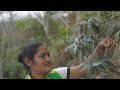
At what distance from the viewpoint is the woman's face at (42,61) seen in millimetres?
1647

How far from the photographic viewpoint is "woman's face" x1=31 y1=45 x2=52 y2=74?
5.40 feet

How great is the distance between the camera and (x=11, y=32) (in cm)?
694

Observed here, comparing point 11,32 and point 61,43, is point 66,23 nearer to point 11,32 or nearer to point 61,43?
point 61,43

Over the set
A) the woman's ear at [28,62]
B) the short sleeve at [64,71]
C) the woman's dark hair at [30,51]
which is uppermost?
the woman's dark hair at [30,51]

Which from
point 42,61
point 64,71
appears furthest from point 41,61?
point 64,71

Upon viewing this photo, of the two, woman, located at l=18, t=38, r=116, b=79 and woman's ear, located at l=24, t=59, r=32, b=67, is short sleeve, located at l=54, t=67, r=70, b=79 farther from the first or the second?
woman's ear, located at l=24, t=59, r=32, b=67

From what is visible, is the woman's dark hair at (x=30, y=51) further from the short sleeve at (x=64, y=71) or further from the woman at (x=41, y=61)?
the short sleeve at (x=64, y=71)

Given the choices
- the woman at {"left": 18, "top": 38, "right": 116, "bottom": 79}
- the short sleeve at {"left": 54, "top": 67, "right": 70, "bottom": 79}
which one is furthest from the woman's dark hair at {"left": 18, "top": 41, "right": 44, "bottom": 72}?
the short sleeve at {"left": 54, "top": 67, "right": 70, "bottom": 79}

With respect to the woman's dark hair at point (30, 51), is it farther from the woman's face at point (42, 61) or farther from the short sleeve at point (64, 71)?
the short sleeve at point (64, 71)

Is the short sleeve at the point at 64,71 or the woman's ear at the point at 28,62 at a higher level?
the woman's ear at the point at 28,62

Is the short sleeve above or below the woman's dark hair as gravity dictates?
below

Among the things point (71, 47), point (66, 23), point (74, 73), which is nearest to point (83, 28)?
point (71, 47)

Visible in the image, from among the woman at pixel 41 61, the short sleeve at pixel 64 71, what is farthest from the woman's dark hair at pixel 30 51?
the short sleeve at pixel 64 71
